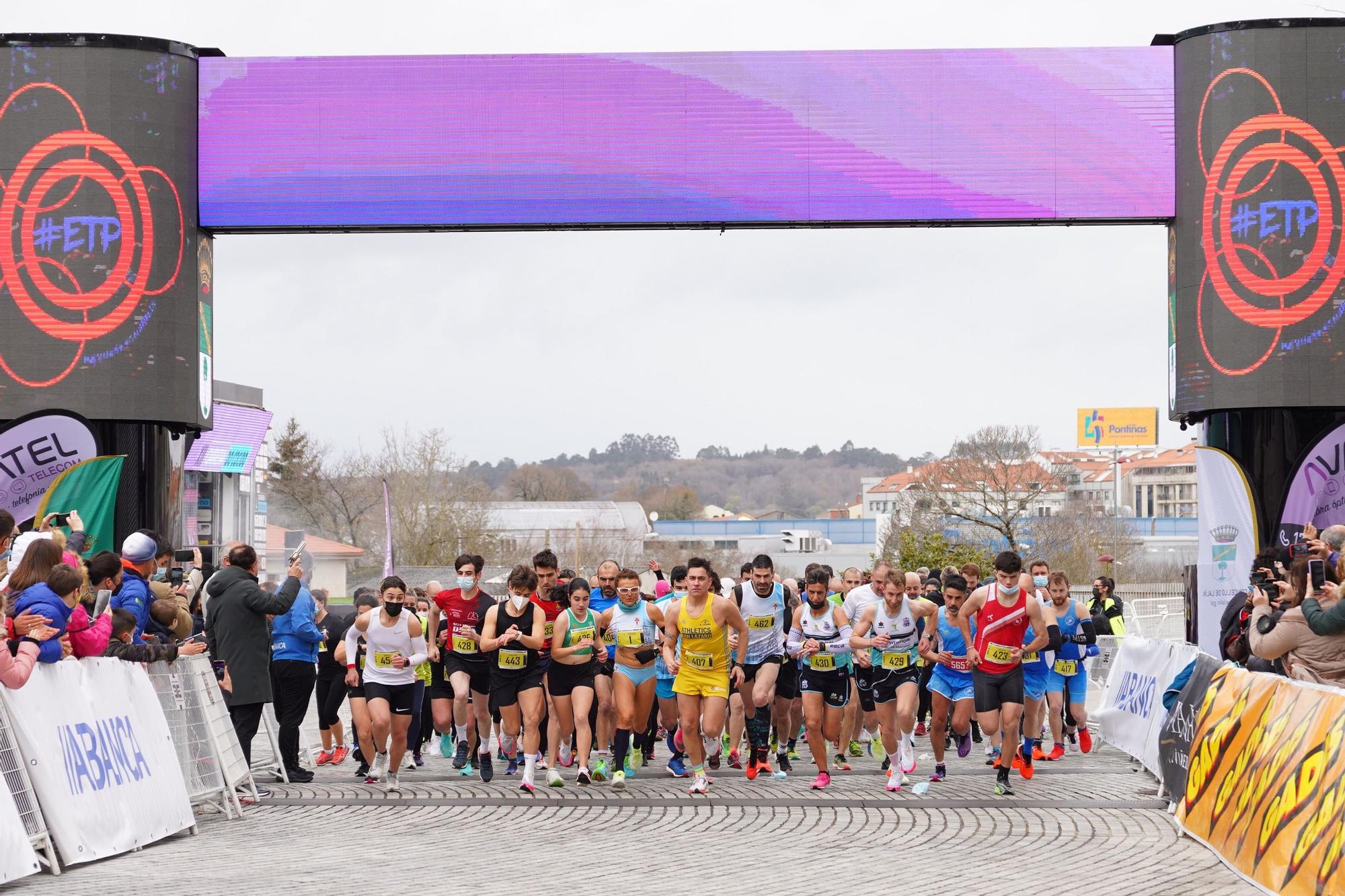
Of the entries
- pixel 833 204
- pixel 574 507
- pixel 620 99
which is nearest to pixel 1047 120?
pixel 833 204

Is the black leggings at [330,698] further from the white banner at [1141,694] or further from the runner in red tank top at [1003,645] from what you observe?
the white banner at [1141,694]

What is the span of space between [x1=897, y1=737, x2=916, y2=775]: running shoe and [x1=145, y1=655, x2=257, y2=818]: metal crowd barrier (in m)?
5.64

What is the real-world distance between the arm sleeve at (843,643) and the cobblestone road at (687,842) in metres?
1.21

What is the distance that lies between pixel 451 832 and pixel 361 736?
337cm

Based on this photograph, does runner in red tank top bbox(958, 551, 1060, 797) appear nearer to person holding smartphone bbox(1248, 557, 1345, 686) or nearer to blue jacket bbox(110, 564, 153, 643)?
person holding smartphone bbox(1248, 557, 1345, 686)

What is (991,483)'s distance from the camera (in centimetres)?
5988

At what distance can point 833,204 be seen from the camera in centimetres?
2030

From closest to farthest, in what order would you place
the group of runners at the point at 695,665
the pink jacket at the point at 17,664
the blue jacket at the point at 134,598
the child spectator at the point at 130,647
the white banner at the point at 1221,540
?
the pink jacket at the point at 17,664 → the child spectator at the point at 130,647 → the blue jacket at the point at 134,598 → the group of runners at the point at 695,665 → the white banner at the point at 1221,540

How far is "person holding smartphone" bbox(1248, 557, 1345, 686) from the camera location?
960 cm

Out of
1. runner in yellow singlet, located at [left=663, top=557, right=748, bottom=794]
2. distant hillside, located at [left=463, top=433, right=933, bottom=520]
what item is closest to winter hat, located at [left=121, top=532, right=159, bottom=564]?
runner in yellow singlet, located at [left=663, top=557, right=748, bottom=794]

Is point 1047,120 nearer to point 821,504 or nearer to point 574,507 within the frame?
point 574,507

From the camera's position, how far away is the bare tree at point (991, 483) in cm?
5769

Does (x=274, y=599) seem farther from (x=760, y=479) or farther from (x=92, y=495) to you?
(x=760, y=479)

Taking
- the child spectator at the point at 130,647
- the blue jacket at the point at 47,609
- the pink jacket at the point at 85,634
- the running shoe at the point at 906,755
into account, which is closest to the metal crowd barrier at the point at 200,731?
the child spectator at the point at 130,647
